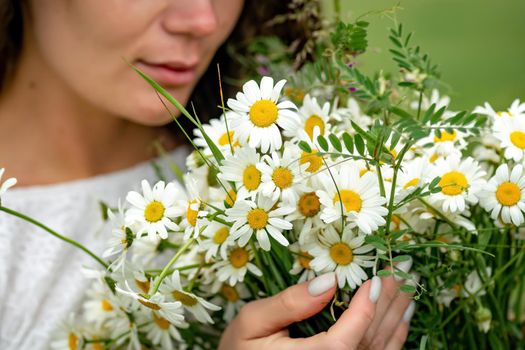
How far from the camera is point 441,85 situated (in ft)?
2.87

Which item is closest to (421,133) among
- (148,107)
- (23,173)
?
(148,107)

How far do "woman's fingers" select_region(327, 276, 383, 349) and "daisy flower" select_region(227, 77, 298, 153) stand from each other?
6.8 inches

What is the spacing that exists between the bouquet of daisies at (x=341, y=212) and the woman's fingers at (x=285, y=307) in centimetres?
2

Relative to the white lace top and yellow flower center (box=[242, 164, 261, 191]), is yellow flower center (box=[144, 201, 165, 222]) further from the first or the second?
the white lace top

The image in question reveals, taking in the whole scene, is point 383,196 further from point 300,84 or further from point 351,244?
point 300,84

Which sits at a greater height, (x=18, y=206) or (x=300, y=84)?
(x=300, y=84)

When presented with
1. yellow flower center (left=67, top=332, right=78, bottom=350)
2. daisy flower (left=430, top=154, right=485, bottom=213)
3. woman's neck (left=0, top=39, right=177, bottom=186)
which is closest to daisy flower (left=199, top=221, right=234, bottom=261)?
daisy flower (left=430, top=154, right=485, bottom=213)

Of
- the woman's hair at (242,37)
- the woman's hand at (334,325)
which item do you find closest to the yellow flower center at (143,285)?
the woman's hand at (334,325)

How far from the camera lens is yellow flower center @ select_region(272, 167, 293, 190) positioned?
0.70m

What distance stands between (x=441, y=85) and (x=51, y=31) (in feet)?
1.96

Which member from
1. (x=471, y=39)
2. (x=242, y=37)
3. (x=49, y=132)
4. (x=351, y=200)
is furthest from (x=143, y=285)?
(x=471, y=39)

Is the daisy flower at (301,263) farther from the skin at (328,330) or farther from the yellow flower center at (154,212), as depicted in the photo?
the yellow flower center at (154,212)

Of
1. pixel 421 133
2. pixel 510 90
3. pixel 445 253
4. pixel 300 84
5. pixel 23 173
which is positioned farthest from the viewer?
pixel 510 90

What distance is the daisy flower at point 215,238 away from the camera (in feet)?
2.51
